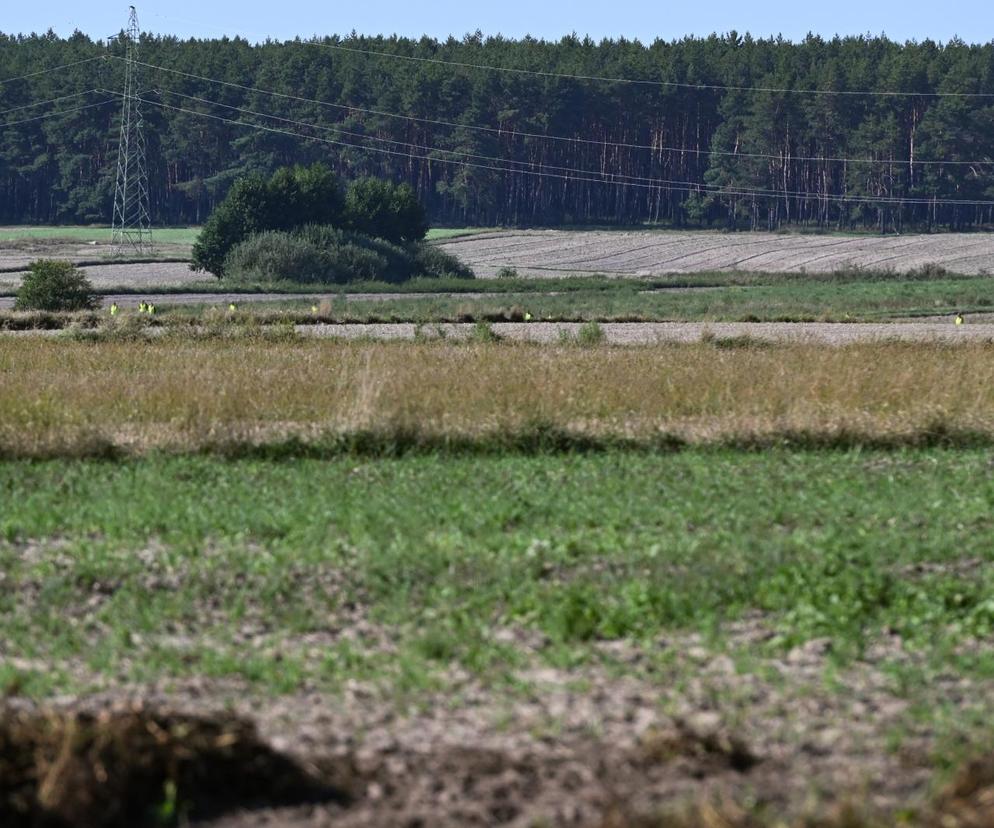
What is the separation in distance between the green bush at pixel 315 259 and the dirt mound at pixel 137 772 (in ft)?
231

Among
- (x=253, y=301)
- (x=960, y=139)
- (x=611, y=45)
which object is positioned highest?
(x=611, y=45)

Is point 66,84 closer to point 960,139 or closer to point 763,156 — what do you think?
point 763,156

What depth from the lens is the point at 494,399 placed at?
722 inches

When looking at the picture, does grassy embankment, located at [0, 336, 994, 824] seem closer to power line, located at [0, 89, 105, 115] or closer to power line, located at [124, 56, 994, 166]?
power line, located at [124, 56, 994, 166]

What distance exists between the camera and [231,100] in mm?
135750

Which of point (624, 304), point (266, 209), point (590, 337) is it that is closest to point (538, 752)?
point (590, 337)

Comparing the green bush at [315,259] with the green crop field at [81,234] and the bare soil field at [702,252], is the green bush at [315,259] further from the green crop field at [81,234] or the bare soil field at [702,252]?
the green crop field at [81,234]

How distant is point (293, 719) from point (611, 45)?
152734mm

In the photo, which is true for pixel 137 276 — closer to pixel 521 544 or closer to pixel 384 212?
pixel 384 212

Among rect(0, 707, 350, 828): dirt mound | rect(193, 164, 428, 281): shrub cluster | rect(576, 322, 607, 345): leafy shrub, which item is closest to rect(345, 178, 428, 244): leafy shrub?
rect(193, 164, 428, 281): shrub cluster

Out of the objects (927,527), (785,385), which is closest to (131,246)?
(785,385)

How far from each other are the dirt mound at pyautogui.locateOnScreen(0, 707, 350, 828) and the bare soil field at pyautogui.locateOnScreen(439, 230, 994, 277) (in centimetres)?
8526

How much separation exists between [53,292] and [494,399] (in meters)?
32.0

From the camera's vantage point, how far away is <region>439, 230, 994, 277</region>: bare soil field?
94.2m
